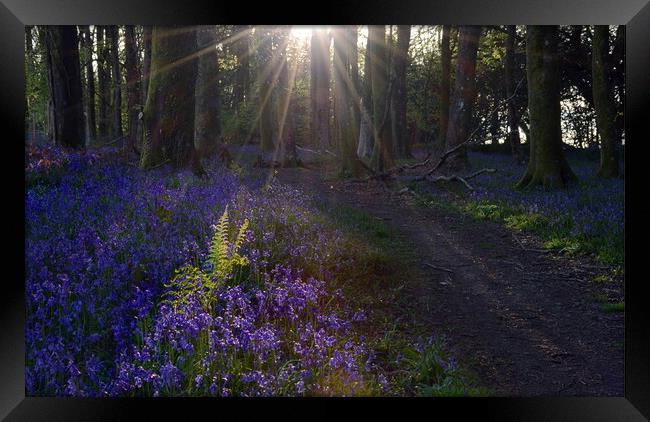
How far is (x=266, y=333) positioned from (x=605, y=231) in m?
3.16

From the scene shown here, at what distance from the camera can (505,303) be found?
4777mm

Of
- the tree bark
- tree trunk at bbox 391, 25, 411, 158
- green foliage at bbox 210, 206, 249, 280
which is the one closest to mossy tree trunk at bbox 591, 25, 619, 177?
tree trunk at bbox 391, 25, 411, 158

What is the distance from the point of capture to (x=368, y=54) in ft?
19.8

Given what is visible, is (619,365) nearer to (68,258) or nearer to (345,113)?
(345,113)

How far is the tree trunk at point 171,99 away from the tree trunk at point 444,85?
8.43 feet

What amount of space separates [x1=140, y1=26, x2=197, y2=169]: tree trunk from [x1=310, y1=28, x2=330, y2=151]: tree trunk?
1.29m

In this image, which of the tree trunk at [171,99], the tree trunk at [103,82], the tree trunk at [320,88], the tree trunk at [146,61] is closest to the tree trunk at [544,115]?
the tree trunk at [320,88]

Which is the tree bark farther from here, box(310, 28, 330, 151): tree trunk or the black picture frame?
box(310, 28, 330, 151): tree trunk

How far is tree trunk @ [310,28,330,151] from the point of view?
520 cm

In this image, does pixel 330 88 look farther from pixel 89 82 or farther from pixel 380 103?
pixel 89 82

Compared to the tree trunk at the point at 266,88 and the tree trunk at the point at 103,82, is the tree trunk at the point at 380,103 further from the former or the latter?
the tree trunk at the point at 103,82

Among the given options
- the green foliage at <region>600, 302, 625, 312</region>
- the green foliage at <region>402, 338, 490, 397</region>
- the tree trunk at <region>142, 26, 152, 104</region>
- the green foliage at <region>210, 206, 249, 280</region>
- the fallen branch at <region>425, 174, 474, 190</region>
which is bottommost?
the green foliage at <region>402, 338, 490, 397</region>

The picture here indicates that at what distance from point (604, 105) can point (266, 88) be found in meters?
3.14
